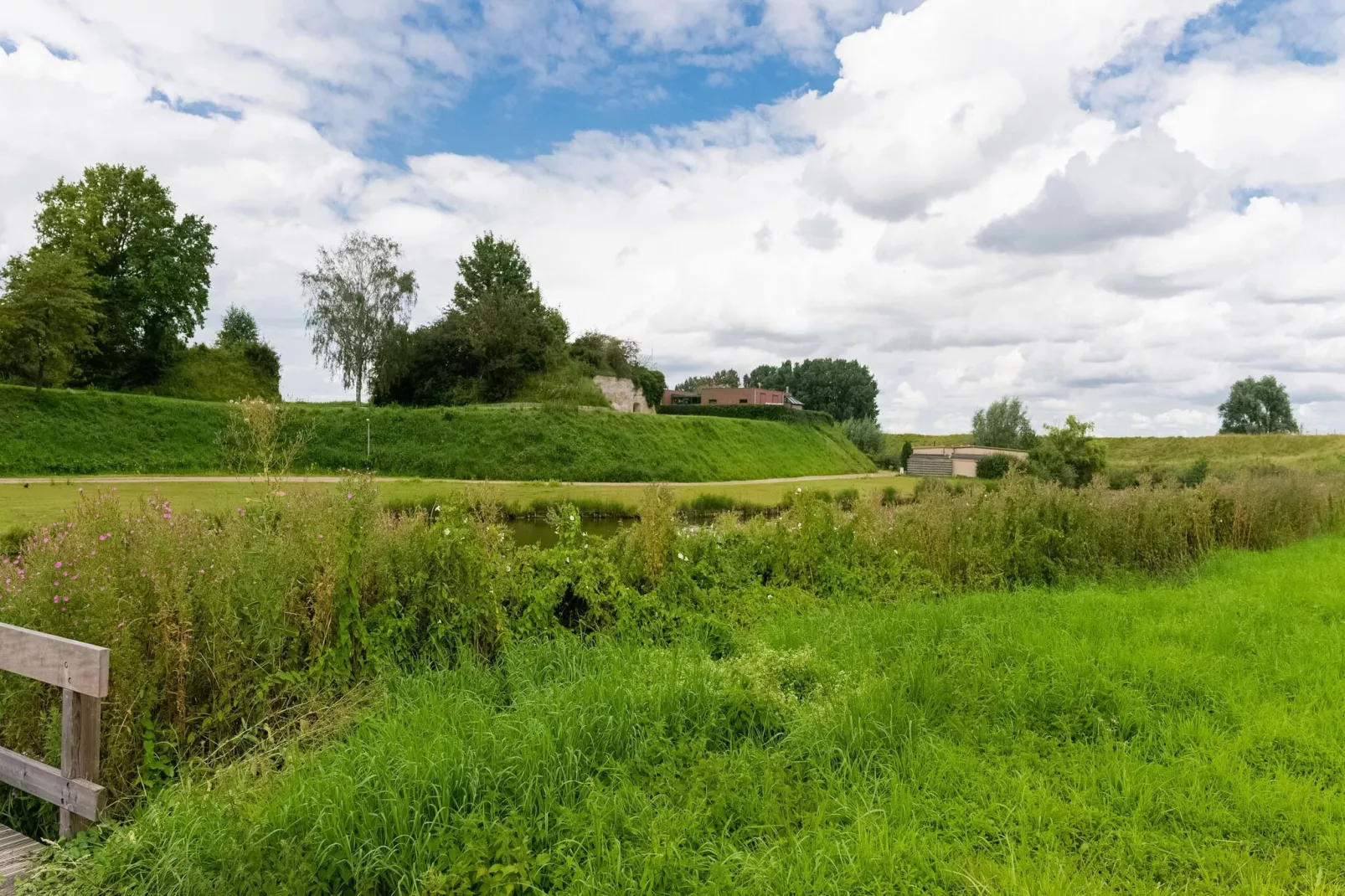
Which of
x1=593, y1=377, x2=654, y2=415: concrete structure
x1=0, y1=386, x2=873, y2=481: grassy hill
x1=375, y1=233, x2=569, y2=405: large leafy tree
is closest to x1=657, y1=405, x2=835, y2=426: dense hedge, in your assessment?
x1=593, y1=377, x2=654, y2=415: concrete structure

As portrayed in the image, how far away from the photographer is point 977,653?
541 cm

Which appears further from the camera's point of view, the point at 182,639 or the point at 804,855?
the point at 182,639

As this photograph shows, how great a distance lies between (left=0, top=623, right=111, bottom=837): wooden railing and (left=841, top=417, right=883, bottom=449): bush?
58.2 m

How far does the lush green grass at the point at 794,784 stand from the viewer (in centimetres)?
296

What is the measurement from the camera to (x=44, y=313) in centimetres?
2920

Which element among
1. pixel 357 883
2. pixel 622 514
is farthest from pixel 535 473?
pixel 357 883

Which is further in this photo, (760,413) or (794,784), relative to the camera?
Result: (760,413)

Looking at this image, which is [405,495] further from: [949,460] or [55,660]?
[949,460]

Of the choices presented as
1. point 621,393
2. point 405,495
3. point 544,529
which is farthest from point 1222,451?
point 405,495

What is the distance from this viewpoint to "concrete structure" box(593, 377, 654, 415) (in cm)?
4719

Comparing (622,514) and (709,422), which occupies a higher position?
(709,422)

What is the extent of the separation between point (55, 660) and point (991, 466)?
4321 centimetres

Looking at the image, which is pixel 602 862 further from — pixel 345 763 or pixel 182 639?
pixel 182 639

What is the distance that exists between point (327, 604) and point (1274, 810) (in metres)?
5.17
